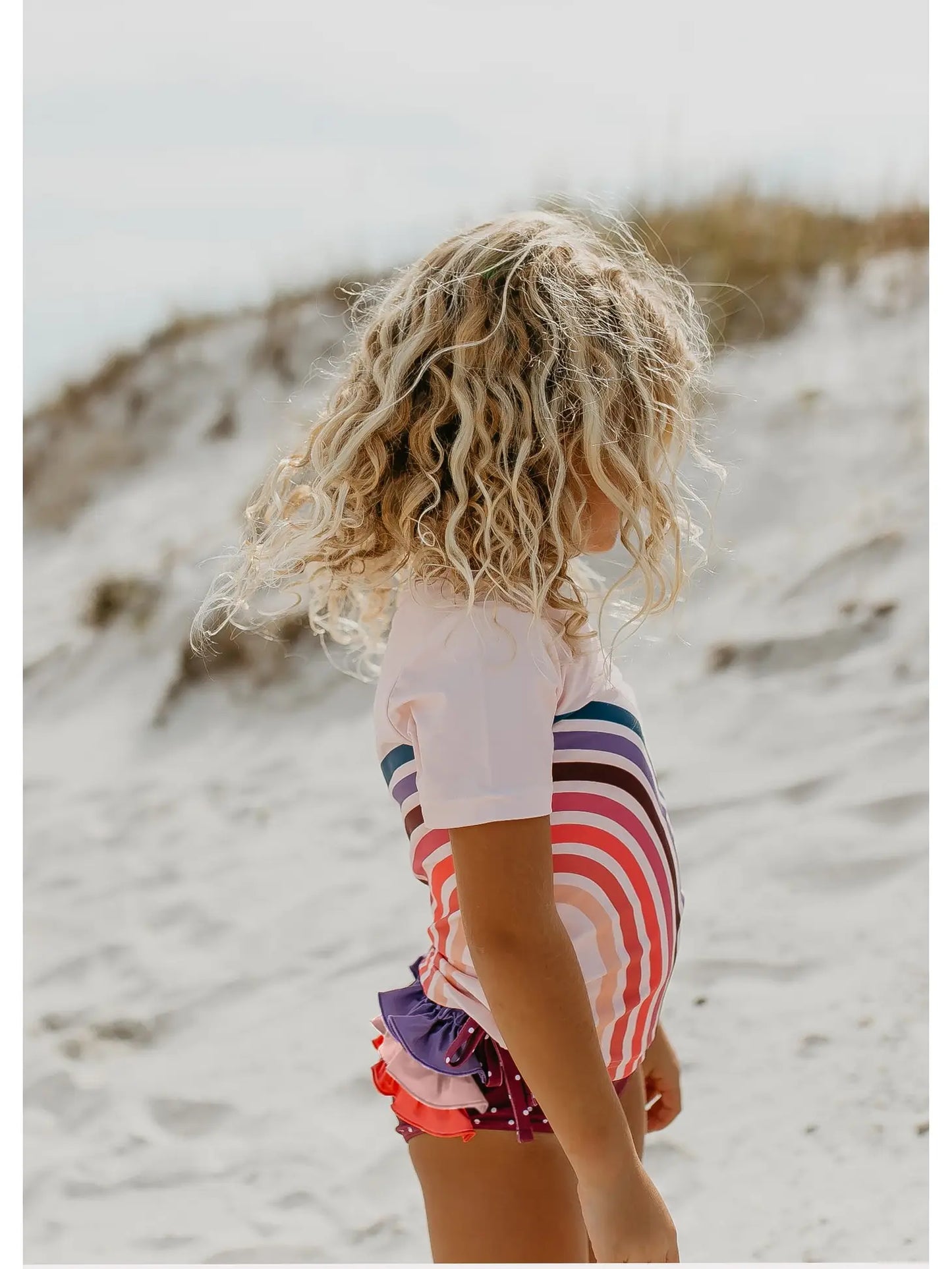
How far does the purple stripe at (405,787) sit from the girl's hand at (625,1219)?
0.37m

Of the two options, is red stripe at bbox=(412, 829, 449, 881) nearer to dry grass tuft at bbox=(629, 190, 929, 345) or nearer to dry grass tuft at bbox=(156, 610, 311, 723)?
dry grass tuft at bbox=(156, 610, 311, 723)

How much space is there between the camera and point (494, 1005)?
3.07ft

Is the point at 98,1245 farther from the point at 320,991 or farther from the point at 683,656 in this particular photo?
the point at 683,656

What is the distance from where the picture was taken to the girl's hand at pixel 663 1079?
138cm

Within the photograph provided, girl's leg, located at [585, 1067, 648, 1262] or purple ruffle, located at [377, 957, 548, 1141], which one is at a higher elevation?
purple ruffle, located at [377, 957, 548, 1141]

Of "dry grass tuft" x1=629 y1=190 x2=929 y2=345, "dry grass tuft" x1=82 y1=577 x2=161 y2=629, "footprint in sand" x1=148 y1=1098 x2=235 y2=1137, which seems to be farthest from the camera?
"dry grass tuft" x1=629 y1=190 x2=929 y2=345

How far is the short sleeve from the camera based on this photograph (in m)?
0.92

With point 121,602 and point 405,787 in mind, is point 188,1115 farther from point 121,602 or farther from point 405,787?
point 121,602

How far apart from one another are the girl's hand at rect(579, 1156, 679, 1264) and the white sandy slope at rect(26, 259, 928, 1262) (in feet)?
3.07

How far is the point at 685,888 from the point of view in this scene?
2688mm

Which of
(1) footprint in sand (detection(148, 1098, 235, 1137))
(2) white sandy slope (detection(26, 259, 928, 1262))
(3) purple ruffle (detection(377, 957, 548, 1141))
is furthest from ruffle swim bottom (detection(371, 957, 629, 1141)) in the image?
(1) footprint in sand (detection(148, 1098, 235, 1137))

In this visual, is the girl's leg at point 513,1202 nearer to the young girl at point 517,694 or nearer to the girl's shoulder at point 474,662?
the young girl at point 517,694

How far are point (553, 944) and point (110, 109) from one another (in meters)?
7.96

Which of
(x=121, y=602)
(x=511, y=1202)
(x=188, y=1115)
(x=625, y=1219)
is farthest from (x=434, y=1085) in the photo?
(x=121, y=602)
